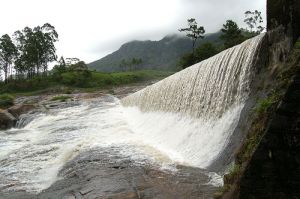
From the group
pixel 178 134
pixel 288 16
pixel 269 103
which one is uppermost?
pixel 288 16

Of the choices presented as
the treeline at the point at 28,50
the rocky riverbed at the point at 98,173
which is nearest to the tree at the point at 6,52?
the treeline at the point at 28,50

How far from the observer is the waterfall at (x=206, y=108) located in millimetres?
11094

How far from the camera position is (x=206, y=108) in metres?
13.4

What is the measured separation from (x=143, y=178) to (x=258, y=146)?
14.2 ft

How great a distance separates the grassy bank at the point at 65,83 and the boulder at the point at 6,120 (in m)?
33.2

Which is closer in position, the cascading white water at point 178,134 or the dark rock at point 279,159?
the dark rock at point 279,159

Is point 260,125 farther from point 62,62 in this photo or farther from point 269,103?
point 62,62

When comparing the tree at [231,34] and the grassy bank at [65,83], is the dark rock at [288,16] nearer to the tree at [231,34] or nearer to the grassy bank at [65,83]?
the tree at [231,34]

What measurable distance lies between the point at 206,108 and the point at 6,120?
2160cm

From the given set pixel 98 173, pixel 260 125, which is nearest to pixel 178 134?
pixel 98 173

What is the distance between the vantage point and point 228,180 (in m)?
6.51

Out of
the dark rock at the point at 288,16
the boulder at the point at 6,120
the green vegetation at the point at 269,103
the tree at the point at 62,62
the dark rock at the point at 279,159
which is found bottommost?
the boulder at the point at 6,120

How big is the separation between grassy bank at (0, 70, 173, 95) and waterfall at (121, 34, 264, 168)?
49.4m

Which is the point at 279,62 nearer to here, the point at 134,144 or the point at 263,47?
the point at 263,47
